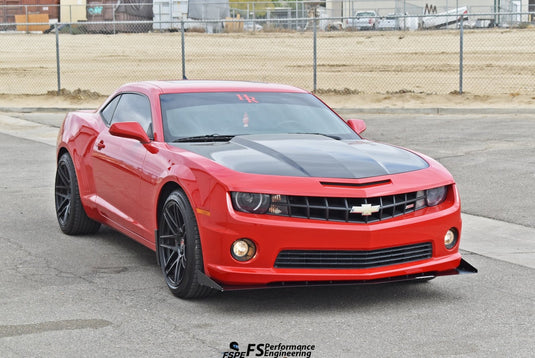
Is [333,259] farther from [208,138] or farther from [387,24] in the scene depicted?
[387,24]

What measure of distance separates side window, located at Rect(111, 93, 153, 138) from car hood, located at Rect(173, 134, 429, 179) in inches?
28.8

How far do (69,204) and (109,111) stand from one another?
→ 93cm

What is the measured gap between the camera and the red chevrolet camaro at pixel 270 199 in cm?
583

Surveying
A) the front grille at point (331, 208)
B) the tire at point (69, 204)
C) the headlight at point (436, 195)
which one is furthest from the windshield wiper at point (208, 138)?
the tire at point (69, 204)

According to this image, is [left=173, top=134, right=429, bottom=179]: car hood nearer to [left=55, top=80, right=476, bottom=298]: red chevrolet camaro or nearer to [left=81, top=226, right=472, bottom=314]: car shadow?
[left=55, top=80, right=476, bottom=298]: red chevrolet camaro

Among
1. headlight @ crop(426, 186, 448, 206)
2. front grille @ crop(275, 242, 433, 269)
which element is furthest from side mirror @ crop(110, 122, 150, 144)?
headlight @ crop(426, 186, 448, 206)

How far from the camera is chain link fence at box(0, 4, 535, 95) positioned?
94.2 feet

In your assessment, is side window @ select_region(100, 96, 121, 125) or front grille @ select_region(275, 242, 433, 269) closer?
front grille @ select_region(275, 242, 433, 269)

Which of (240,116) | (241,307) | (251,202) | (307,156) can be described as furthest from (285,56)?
(251,202)

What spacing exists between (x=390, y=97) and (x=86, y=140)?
16.9 metres

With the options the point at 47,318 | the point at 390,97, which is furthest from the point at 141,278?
the point at 390,97

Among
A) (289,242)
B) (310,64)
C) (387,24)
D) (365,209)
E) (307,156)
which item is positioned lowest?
(289,242)

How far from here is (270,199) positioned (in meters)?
5.83

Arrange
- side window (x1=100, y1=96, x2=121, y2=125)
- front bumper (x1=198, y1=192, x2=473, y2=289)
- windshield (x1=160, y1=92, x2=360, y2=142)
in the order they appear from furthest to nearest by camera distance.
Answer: side window (x1=100, y1=96, x2=121, y2=125)
windshield (x1=160, y1=92, x2=360, y2=142)
front bumper (x1=198, y1=192, x2=473, y2=289)
